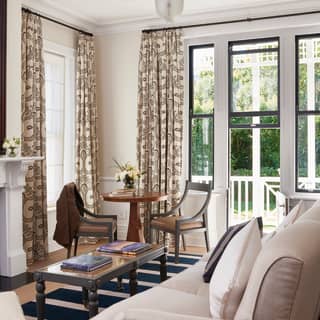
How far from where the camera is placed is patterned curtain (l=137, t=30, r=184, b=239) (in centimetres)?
593

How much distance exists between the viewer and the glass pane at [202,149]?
604cm

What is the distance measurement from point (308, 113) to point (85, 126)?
9.27ft

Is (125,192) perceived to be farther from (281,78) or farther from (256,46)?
(256,46)

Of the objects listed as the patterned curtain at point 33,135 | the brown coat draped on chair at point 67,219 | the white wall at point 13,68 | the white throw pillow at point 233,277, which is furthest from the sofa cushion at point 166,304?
the patterned curtain at point 33,135

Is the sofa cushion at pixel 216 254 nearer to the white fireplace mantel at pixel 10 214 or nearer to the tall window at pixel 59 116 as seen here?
the white fireplace mantel at pixel 10 214

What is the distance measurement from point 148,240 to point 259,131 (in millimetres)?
1925

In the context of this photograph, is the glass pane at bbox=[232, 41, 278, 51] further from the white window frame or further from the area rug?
the area rug

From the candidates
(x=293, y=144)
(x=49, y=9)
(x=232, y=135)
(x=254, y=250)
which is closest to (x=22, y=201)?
(x=49, y=9)

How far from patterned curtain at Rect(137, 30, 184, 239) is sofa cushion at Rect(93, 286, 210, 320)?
3372 mm

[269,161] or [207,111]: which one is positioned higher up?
[207,111]

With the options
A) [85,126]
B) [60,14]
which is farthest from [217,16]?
[85,126]

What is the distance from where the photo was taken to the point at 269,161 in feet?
19.2

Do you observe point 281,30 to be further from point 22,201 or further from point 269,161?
point 22,201

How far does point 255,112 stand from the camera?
5.79 m
